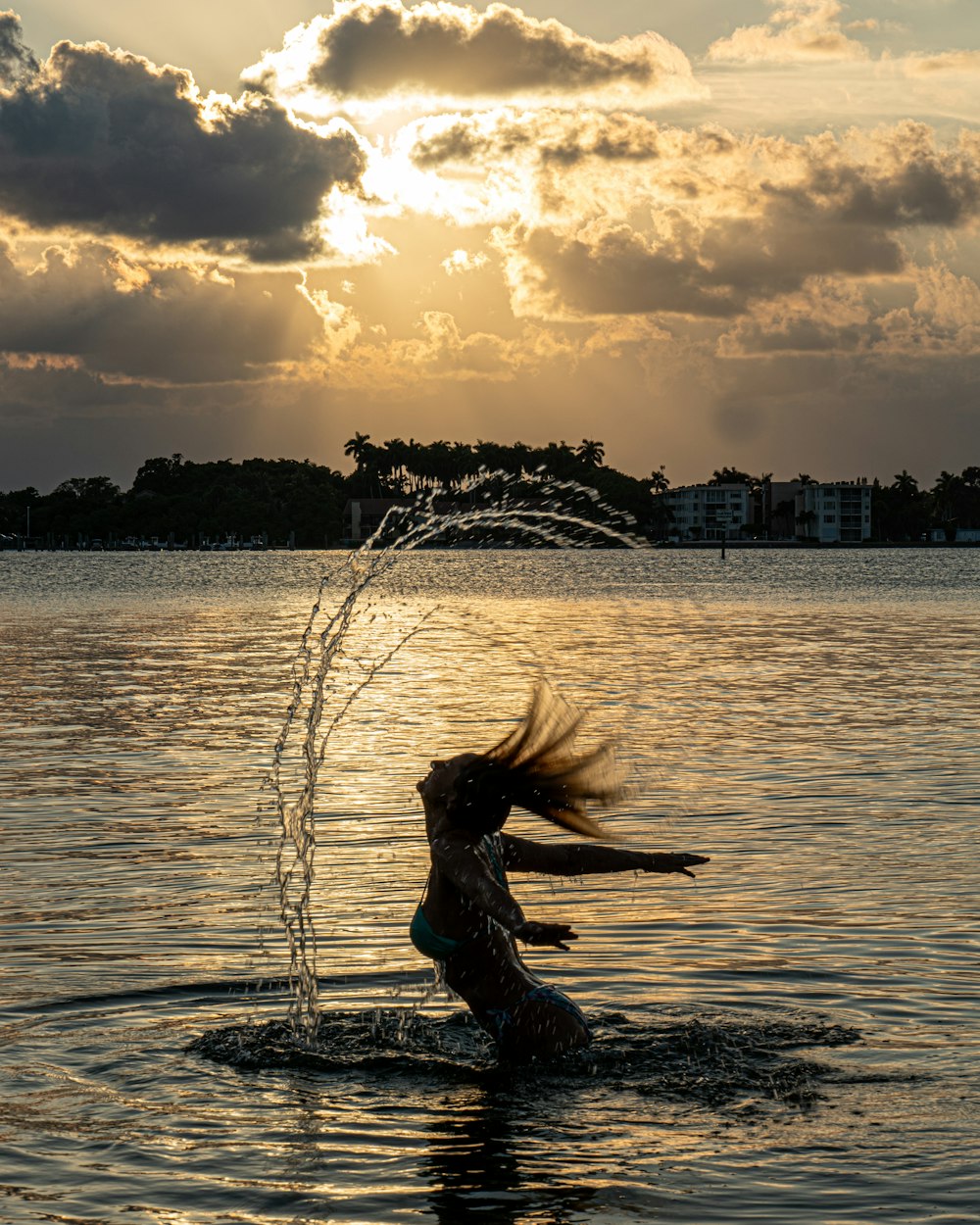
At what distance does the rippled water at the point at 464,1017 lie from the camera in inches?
310

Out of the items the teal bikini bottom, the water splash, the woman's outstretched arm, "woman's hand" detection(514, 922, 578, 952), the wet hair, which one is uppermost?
the wet hair

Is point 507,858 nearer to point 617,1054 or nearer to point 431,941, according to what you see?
point 431,941

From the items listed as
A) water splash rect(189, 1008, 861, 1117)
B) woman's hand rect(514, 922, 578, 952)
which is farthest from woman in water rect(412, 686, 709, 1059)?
water splash rect(189, 1008, 861, 1117)

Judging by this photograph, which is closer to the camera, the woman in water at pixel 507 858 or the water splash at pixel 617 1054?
the woman in water at pixel 507 858

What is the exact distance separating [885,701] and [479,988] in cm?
2109

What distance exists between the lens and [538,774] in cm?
813

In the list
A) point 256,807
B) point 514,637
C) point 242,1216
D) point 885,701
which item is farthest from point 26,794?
point 514,637

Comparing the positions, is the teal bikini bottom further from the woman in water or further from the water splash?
the water splash

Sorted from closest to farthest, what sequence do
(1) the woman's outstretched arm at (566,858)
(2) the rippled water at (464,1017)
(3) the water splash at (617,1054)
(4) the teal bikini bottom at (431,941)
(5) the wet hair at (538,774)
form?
(2) the rippled water at (464,1017)
(5) the wet hair at (538,774)
(1) the woman's outstretched arm at (566,858)
(4) the teal bikini bottom at (431,941)
(3) the water splash at (617,1054)

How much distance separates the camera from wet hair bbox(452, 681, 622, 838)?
809 cm

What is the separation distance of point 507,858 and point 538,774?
740 mm

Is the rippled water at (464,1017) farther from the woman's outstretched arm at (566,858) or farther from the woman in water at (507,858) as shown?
the woman's outstretched arm at (566,858)

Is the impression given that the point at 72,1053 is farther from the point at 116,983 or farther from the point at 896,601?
the point at 896,601

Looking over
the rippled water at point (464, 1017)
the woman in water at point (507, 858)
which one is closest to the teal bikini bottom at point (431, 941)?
the woman in water at point (507, 858)
